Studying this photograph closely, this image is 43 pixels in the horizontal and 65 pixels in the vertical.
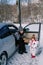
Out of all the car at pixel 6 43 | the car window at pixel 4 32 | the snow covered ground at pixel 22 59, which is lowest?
the snow covered ground at pixel 22 59

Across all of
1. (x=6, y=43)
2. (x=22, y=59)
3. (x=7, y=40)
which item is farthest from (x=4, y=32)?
(x=22, y=59)

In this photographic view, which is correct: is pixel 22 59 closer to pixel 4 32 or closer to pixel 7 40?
pixel 7 40

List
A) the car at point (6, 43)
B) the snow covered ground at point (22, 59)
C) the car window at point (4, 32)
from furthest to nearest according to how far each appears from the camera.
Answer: the snow covered ground at point (22, 59), the car window at point (4, 32), the car at point (6, 43)

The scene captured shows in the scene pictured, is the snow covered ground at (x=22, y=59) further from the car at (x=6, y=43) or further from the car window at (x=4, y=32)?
the car window at (x=4, y=32)

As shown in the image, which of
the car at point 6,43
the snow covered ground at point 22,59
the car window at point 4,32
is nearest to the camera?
the car at point 6,43

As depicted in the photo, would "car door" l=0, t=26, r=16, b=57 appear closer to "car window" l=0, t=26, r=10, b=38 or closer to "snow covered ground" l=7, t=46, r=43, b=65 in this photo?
"car window" l=0, t=26, r=10, b=38

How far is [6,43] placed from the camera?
6.20 metres

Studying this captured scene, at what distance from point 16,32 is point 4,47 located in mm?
1803

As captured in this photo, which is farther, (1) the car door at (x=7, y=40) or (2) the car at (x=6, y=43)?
(1) the car door at (x=7, y=40)

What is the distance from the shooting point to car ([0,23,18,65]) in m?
5.84

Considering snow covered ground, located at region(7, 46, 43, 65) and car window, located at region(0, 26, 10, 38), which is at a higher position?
car window, located at region(0, 26, 10, 38)

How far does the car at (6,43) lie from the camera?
19.1 ft

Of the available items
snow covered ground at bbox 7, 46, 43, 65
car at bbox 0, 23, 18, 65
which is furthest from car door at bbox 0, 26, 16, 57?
snow covered ground at bbox 7, 46, 43, 65

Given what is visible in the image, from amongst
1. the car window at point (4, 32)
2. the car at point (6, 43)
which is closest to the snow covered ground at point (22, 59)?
the car at point (6, 43)
